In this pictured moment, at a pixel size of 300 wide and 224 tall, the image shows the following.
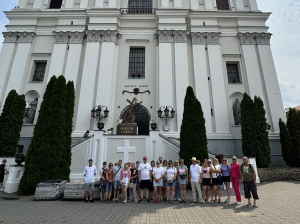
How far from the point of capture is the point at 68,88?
11.3m

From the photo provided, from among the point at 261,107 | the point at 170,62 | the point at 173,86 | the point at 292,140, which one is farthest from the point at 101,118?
the point at 292,140

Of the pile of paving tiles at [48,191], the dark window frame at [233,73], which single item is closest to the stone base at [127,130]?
the pile of paving tiles at [48,191]

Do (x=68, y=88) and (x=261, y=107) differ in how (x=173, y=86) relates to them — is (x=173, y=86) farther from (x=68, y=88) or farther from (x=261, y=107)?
(x=68, y=88)

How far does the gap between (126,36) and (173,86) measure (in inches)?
292

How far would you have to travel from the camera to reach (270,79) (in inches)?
682

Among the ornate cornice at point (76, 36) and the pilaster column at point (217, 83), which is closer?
the pilaster column at point (217, 83)

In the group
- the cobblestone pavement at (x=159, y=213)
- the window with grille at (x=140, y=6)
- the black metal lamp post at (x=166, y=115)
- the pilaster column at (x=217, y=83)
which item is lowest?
the cobblestone pavement at (x=159, y=213)

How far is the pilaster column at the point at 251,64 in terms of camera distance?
17.0 meters

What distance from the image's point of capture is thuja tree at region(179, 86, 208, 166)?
10.2 m

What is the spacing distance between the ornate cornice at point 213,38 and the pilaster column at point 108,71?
8952 mm

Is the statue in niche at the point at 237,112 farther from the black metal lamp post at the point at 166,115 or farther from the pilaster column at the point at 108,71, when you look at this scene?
the pilaster column at the point at 108,71

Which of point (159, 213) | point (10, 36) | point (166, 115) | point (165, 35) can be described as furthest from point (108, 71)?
point (159, 213)

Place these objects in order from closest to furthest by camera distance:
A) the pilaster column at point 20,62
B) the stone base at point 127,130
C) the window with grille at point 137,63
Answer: the stone base at point 127,130, the pilaster column at point 20,62, the window with grille at point 137,63

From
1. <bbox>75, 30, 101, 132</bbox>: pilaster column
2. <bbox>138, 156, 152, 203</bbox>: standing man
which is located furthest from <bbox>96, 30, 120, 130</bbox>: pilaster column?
<bbox>138, 156, 152, 203</bbox>: standing man
